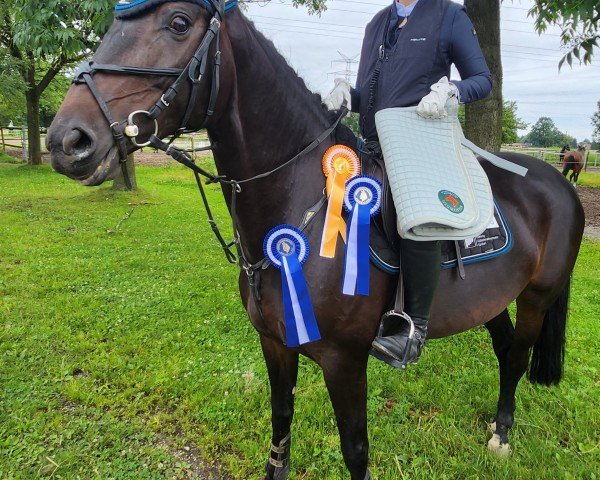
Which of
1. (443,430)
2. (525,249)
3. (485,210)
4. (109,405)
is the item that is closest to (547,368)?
(443,430)

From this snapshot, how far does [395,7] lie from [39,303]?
500 cm

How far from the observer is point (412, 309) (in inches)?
85.2

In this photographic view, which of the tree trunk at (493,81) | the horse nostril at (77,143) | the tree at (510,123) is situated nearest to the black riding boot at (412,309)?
the horse nostril at (77,143)

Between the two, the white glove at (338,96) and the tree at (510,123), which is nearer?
the white glove at (338,96)

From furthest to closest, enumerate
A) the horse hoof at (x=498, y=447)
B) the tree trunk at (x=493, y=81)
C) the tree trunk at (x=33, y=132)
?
the tree trunk at (x=33, y=132) < the tree trunk at (x=493, y=81) < the horse hoof at (x=498, y=447)

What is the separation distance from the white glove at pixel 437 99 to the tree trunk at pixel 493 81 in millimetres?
3262

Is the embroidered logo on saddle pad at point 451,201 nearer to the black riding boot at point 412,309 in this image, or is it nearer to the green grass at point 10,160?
the black riding boot at point 412,309

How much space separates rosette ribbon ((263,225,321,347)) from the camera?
194 centimetres

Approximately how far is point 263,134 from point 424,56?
913 mm

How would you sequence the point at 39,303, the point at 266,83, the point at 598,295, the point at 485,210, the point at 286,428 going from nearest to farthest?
the point at 266,83 → the point at 485,210 → the point at 286,428 → the point at 39,303 → the point at 598,295

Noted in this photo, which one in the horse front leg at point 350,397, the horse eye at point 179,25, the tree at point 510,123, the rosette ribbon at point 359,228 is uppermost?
the horse eye at point 179,25

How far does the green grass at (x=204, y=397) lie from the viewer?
9.41 feet

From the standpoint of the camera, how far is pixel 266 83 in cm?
185

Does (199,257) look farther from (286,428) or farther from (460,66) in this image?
(460,66)
